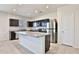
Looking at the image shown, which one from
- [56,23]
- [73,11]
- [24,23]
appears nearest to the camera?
[24,23]

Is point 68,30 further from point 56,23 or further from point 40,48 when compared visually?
point 40,48

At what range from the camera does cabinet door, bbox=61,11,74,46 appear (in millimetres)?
4852

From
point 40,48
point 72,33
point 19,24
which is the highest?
point 19,24

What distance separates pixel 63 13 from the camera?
526 cm

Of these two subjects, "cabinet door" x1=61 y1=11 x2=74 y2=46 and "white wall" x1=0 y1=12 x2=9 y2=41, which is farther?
"white wall" x1=0 y1=12 x2=9 y2=41

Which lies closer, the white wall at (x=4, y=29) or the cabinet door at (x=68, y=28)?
the cabinet door at (x=68, y=28)

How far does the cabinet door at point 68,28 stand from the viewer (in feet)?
15.9

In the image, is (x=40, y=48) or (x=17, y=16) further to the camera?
(x=17, y=16)

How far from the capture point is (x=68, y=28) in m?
5.05

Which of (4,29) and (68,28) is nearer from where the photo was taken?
(68,28)
